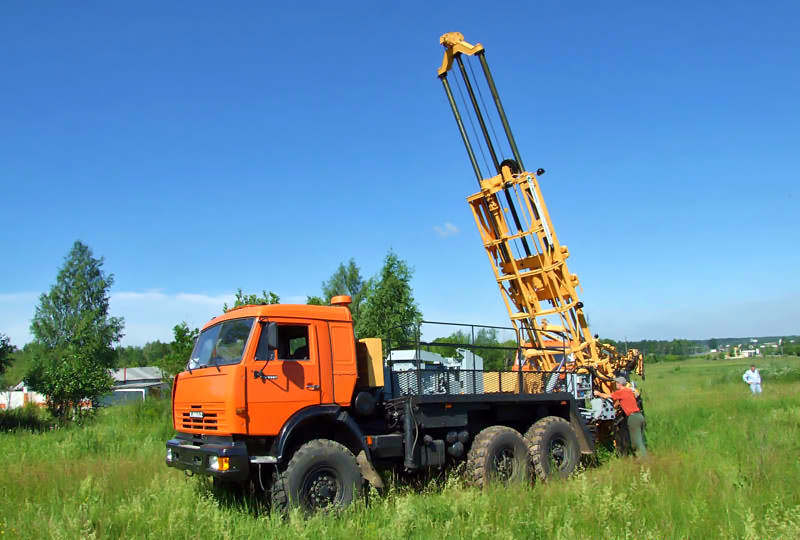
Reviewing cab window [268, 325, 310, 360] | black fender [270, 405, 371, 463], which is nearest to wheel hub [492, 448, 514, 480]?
black fender [270, 405, 371, 463]

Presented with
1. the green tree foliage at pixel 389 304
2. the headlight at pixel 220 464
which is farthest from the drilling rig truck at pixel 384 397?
the green tree foliage at pixel 389 304

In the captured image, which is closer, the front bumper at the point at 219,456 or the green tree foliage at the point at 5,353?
the front bumper at the point at 219,456

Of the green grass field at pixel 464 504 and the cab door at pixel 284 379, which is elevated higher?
the cab door at pixel 284 379

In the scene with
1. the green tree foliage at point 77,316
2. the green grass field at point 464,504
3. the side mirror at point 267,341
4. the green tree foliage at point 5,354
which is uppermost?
the green tree foliage at point 77,316

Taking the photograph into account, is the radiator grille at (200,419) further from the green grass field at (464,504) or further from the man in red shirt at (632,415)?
the man in red shirt at (632,415)

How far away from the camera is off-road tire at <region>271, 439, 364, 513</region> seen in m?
7.30

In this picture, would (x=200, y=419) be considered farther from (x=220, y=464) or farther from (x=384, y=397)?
(x=384, y=397)

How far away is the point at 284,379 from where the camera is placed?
7.85 meters

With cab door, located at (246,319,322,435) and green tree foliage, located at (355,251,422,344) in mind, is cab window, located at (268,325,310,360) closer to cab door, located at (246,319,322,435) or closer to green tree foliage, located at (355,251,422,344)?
cab door, located at (246,319,322,435)

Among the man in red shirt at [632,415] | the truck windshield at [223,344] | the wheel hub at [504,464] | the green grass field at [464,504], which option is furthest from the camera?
the man in red shirt at [632,415]

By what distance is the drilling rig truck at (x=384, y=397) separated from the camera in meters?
7.56

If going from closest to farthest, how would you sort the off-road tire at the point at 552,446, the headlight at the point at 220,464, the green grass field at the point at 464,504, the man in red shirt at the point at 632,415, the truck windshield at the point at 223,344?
the green grass field at the point at 464,504
the headlight at the point at 220,464
the truck windshield at the point at 223,344
the off-road tire at the point at 552,446
the man in red shirt at the point at 632,415

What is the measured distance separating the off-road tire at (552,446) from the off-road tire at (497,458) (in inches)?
8.2

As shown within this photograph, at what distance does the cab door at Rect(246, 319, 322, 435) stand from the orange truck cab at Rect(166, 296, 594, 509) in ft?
0.04
